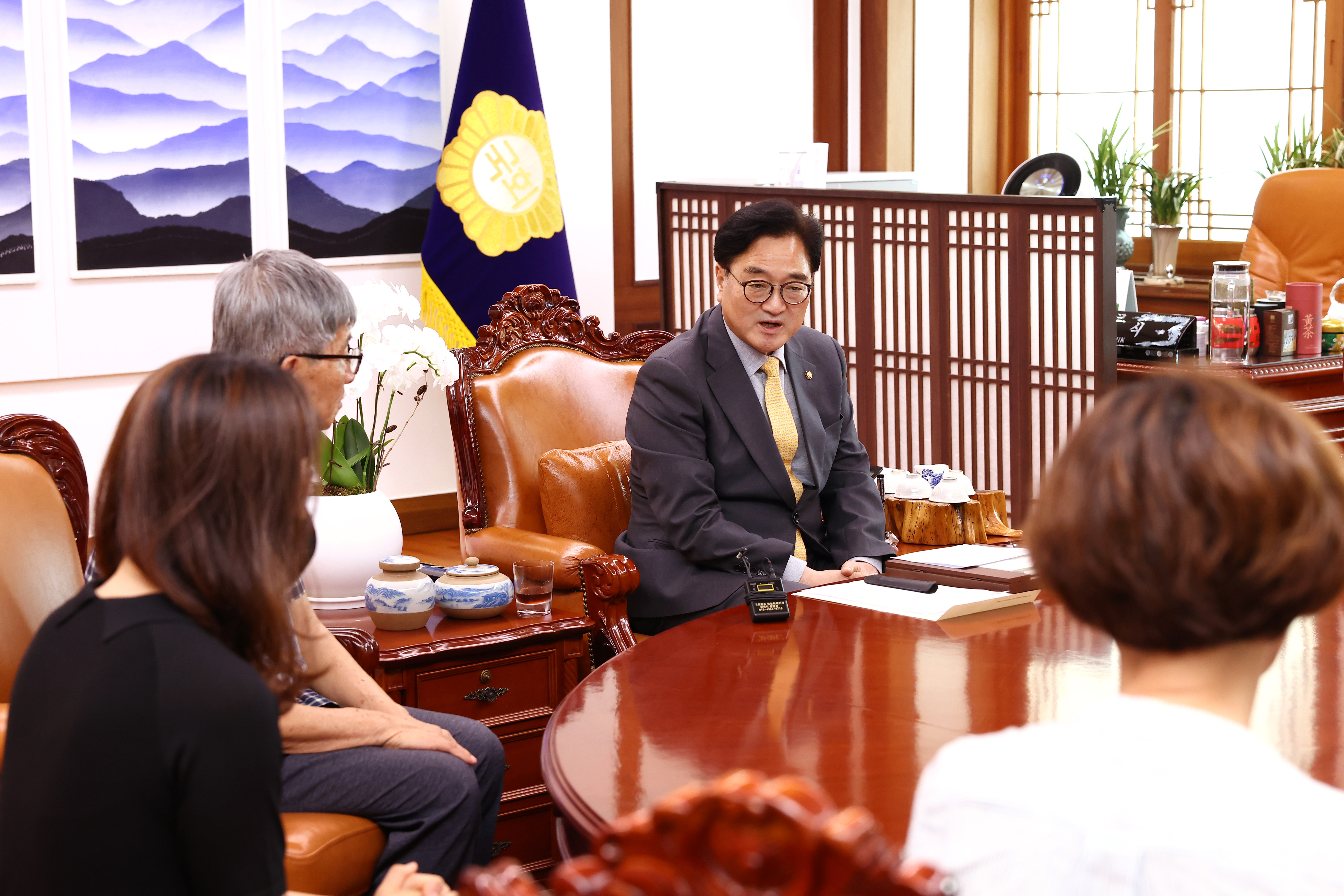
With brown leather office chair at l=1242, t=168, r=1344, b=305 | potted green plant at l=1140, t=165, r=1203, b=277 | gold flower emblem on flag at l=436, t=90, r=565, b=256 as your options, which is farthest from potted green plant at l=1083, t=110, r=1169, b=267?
gold flower emblem on flag at l=436, t=90, r=565, b=256

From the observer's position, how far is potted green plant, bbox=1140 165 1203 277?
6.54 meters

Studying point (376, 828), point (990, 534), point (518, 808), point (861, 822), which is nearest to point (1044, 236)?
point (990, 534)

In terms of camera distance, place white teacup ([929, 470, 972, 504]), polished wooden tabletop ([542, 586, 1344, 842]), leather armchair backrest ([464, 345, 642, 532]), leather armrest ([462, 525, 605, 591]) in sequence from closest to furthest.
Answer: polished wooden tabletop ([542, 586, 1344, 842]) → leather armrest ([462, 525, 605, 591]) → white teacup ([929, 470, 972, 504]) → leather armchair backrest ([464, 345, 642, 532])

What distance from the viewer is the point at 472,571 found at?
270 cm

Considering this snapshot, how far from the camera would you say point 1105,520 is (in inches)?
34.3

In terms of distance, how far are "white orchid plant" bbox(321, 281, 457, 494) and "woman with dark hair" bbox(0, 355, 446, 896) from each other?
128cm

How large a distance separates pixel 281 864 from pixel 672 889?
75cm

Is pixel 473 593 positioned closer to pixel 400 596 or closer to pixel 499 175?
pixel 400 596

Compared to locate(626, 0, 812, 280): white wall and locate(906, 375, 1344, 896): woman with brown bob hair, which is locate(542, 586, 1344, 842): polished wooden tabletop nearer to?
locate(906, 375, 1344, 896): woman with brown bob hair

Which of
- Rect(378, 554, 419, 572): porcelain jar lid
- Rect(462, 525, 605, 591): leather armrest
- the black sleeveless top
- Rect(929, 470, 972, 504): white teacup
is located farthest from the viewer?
Rect(929, 470, 972, 504): white teacup

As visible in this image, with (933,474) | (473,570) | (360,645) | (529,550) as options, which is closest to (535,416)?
(529,550)

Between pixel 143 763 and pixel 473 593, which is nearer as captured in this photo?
pixel 143 763

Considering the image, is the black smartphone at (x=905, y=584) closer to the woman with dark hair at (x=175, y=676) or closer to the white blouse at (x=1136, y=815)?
the woman with dark hair at (x=175, y=676)

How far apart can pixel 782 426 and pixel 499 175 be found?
8.28ft
